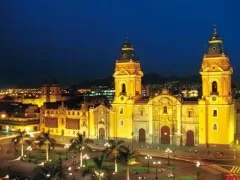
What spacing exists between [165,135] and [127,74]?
599 inches

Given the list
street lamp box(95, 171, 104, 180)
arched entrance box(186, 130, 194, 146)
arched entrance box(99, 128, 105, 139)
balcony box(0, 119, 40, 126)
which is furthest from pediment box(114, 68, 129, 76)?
street lamp box(95, 171, 104, 180)

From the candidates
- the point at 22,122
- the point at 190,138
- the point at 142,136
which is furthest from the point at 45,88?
the point at 190,138

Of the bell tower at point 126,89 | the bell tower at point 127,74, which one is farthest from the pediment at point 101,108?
the bell tower at point 127,74

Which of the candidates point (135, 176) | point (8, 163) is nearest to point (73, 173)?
point (135, 176)

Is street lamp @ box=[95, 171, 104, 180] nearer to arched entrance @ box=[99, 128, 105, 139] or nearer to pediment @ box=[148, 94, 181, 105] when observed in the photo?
pediment @ box=[148, 94, 181, 105]

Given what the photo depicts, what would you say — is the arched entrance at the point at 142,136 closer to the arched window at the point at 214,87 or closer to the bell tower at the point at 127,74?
the bell tower at the point at 127,74

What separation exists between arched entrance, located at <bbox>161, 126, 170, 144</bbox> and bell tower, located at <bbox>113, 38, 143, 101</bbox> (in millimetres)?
9943

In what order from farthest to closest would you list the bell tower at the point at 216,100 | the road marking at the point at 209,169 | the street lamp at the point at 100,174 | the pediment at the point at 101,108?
the pediment at the point at 101,108 → the bell tower at the point at 216,100 → the road marking at the point at 209,169 → the street lamp at the point at 100,174

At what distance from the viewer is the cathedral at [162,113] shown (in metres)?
70.2

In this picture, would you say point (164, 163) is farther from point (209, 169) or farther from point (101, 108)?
point (101, 108)

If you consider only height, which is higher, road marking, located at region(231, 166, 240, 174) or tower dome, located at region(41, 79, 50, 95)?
tower dome, located at region(41, 79, 50, 95)

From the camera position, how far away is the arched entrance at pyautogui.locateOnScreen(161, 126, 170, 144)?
75562 mm

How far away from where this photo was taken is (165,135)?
7588 cm

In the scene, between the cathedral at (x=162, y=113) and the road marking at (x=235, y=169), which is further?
the cathedral at (x=162, y=113)
